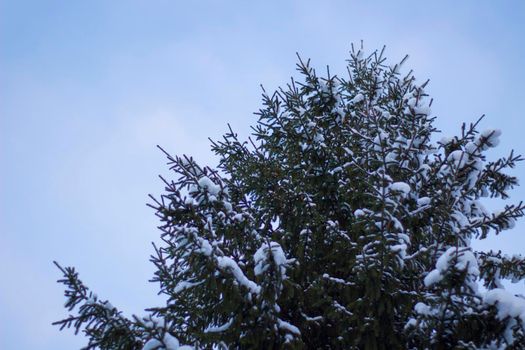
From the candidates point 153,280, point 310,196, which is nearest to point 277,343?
point 153,280

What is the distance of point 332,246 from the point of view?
22.5 ft

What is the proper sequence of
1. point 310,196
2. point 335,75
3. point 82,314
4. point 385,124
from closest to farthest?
point 82,314
point 310,196
point 335,75
point 385,124

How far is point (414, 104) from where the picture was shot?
7414 mm

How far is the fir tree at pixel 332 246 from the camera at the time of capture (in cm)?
468

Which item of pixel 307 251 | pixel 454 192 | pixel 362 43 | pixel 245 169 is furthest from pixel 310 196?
pixel 362 43

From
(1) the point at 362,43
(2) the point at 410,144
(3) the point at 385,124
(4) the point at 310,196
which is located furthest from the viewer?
(1) the point at 362,43

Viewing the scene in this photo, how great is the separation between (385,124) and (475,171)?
2.50 metres

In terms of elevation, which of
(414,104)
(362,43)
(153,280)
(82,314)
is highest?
(362,43)

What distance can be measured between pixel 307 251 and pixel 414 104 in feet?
9.48

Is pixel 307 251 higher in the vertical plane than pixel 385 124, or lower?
lower

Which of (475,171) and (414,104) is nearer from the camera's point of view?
(475,171)

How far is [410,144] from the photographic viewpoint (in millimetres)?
6781

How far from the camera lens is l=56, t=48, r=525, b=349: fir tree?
184 inches

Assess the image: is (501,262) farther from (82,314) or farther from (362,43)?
(362,43)
